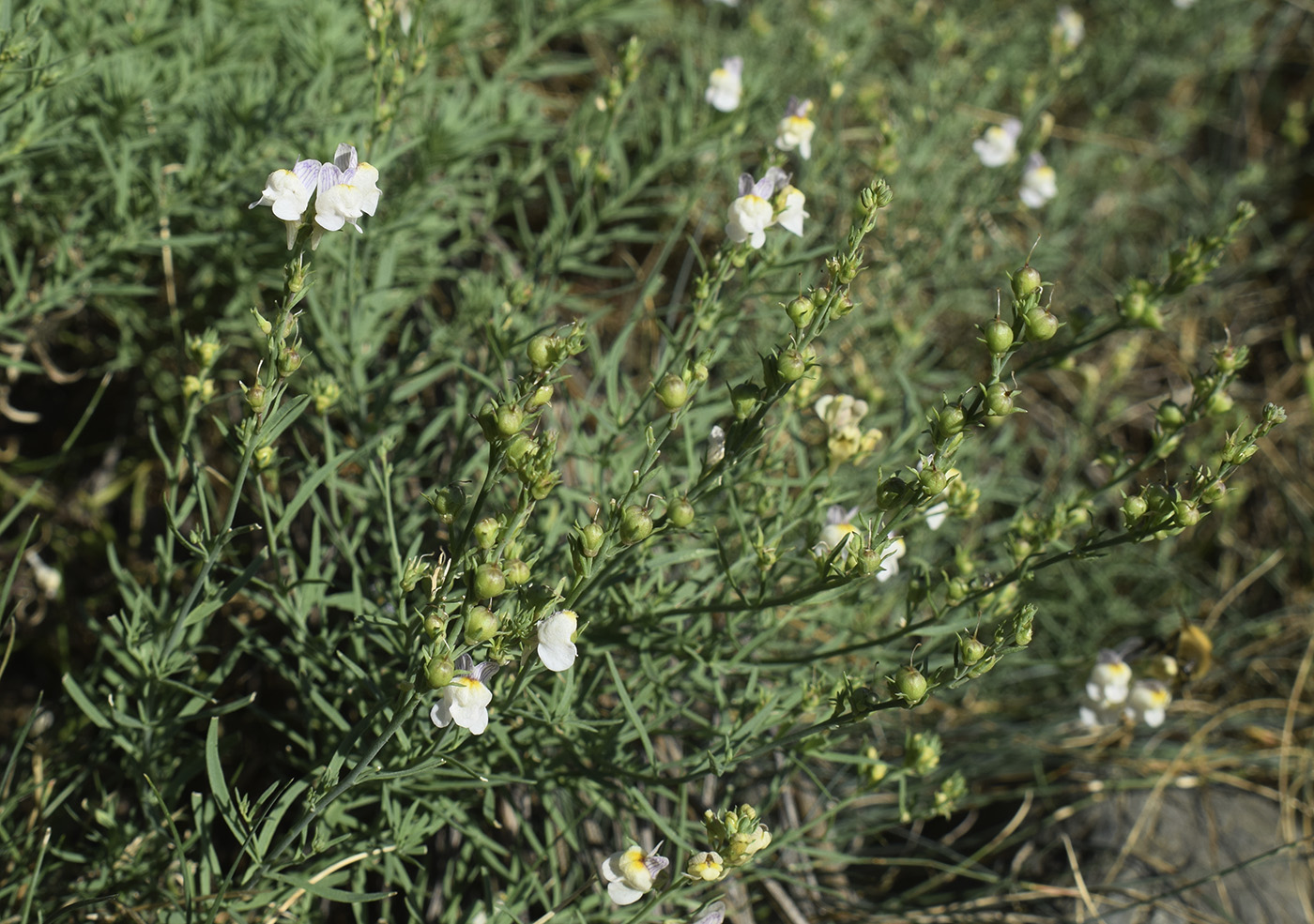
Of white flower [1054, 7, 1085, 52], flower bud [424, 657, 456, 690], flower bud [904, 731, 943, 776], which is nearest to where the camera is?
flower bud [424, 657, 456, 690]

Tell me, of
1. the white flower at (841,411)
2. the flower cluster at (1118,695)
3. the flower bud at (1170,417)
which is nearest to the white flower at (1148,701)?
the flower cluster at (1118,695)

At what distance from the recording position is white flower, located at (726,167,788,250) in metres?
1.84

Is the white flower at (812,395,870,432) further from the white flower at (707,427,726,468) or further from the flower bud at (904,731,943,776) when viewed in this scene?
the flower bud at (904,731,943,776)

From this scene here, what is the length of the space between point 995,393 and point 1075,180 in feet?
9.79

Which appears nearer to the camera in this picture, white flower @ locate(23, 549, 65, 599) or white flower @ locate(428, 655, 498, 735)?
white flower @ locate(428, 655, 498, 735)

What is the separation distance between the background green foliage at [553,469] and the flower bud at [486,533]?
11cm

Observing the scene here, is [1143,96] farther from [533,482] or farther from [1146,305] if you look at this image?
[533,482]

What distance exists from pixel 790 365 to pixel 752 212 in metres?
0.44

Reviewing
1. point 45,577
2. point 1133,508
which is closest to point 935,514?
point 1133,508

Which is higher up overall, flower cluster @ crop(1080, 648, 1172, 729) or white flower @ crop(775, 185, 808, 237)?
white flower @ crop(775, 185, 808, 237)

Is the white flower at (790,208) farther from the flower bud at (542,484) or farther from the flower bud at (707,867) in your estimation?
the flower bud at (707,867)

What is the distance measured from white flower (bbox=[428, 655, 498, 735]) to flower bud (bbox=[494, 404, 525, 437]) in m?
0.34

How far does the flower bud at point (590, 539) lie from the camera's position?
4.74ft

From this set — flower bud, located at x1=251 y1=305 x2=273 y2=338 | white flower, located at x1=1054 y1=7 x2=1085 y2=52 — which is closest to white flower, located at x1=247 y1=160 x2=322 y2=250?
flower bud, located at x1=251 y1=305 x2=273 y2=338
